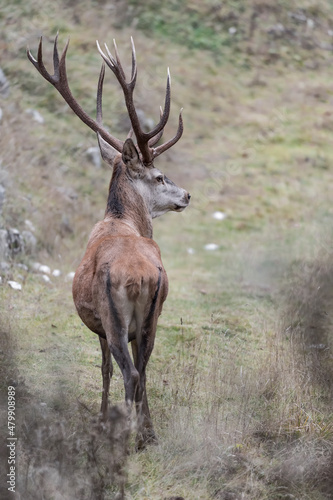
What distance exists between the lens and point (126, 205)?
19.1 feet

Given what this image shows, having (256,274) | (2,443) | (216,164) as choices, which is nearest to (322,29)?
(216,164)

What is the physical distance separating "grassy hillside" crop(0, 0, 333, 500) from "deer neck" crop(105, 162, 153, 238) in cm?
100

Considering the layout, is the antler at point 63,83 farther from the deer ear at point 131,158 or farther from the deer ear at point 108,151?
the deer ear at point 131,158

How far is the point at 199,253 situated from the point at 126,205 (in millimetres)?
5959

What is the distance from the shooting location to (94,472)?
380 cm

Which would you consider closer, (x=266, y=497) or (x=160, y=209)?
(x=266, y=497)

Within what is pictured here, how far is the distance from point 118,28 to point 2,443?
17.1m

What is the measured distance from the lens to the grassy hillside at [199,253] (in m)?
4.30

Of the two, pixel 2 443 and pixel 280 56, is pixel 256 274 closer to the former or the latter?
pixel 2 443

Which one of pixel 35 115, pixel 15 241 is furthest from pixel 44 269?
pixel 35 115

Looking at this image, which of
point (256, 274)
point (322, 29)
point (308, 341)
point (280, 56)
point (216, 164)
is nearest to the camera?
point (308, 341)

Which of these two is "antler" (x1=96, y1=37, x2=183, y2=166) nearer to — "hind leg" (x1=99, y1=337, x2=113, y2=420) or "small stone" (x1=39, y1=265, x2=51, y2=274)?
"hind leg" (x1=99, y1=337, x2=113, y2=420)

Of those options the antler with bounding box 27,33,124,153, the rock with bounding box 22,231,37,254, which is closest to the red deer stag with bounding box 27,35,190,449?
the antler with bounding box 27,33,124,153

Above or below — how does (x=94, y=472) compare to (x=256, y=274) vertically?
above
